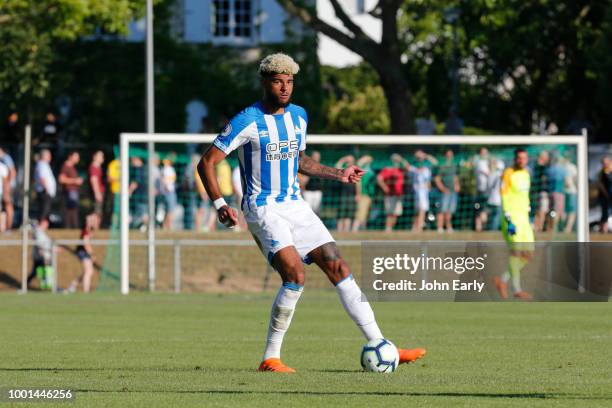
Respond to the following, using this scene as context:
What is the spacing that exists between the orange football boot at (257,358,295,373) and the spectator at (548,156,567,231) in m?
16.4

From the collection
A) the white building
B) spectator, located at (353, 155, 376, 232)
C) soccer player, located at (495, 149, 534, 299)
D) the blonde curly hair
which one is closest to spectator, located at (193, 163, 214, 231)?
spectator, located at (353, 155, 376, 232)

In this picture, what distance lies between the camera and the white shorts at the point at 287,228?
→ 1168 cm

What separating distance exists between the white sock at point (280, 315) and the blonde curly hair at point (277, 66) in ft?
4.94

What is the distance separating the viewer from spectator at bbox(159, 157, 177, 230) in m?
29.9

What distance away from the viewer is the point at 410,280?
10.7 metres

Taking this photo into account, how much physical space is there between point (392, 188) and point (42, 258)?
6.39 meters

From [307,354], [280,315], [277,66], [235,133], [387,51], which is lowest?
[307,354]

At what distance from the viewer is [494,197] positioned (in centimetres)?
2834

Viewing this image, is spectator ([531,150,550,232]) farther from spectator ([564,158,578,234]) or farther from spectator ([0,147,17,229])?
spectator ([0,147,17,229])

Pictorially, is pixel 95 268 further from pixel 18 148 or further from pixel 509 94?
pixel 509 94

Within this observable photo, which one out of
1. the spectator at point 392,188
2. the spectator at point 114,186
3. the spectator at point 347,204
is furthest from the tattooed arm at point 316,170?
the spectator at point 114,186

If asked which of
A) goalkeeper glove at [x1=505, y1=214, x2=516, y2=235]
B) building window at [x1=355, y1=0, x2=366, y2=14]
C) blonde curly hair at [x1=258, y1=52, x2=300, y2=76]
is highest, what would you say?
building window at [x1=355, y1=0, x2=366, y2=14]

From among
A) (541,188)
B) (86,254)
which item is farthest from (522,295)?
(86,254)

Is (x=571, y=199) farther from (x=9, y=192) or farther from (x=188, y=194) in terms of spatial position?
(x=9, y=192)
